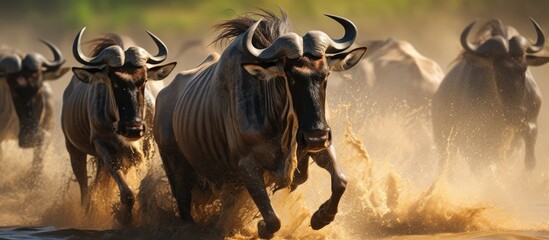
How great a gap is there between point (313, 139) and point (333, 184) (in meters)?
0.56

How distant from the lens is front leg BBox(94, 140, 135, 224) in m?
9.28

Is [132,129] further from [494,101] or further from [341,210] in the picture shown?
[494,101]

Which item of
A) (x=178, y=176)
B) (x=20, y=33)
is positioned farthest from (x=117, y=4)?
(x=178, y=176)

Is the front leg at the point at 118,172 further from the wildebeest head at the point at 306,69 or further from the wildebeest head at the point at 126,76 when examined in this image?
the wildebeest head at the point at 306,69

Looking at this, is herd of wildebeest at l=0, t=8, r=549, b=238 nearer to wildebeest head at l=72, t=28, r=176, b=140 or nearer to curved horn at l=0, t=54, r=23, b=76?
wildebeest head at l=72, t=28, r=176, b=140

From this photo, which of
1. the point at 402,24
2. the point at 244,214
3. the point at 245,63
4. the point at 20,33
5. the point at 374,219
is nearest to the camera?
the point at 245,63

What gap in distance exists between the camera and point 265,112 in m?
7.52

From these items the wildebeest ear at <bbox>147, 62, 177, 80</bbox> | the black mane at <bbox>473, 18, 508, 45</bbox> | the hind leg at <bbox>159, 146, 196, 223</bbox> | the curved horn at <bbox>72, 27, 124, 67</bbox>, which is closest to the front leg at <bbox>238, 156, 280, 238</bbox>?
the hind leg at <bbox>159, 146, 196, 223</bbox>

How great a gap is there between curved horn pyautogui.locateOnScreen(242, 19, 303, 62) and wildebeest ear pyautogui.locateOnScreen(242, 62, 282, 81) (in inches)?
2.3

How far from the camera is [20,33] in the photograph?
3556cm

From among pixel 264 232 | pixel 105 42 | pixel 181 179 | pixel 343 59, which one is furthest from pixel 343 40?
pixel 105 42

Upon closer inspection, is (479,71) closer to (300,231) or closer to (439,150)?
(439,150)

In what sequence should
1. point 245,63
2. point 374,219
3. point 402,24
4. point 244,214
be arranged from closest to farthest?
1. point 245,63
2. point 244,214
3. point 374,219
4. point 402,24

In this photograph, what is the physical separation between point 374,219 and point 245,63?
2309 millimetres
